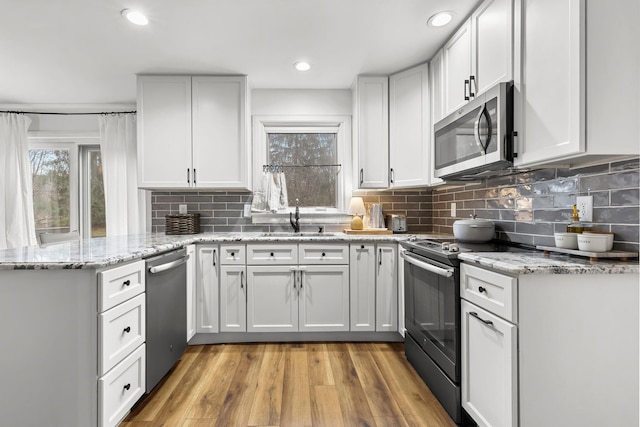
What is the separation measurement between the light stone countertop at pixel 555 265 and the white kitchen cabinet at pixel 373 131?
5.06ft

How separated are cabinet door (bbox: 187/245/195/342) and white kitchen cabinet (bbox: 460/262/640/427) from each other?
7.05 ft

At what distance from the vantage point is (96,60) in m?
2.58

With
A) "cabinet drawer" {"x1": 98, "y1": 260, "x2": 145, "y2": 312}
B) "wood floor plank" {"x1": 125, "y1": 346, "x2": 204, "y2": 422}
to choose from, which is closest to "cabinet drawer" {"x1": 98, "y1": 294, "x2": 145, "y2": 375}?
"cabinet drawer" {"x1": 98, "y1": 260, "x2": 145, "y2": 312}

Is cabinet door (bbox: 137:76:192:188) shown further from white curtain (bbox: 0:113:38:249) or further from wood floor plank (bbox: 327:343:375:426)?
wood floor plank (bbox: 327:343:375:426)

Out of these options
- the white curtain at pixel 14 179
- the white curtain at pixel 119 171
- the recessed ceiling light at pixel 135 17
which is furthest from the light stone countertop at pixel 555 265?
the white curtain at pixel 14 179

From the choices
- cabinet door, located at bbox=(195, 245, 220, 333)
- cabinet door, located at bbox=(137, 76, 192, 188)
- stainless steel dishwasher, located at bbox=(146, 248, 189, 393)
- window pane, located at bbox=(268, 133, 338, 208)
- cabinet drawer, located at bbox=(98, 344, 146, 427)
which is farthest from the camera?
window pane, located at bbox=(268, 133, 338, 208)

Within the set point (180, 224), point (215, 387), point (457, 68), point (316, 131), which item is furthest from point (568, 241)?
point (180, 224)

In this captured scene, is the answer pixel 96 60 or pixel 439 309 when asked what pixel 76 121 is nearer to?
pixel 96 60

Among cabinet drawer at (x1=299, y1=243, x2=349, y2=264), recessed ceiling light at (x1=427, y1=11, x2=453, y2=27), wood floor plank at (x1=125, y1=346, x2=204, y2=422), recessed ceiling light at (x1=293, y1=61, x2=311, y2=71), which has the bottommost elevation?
wood floor plank at (x1=125, y1=346, x2=204, y2=422)

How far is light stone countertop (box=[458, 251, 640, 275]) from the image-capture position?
1.25 metres

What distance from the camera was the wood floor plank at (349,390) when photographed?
5.66 ft

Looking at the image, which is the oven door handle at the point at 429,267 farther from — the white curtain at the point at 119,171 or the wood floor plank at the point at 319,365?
the white curtain at the point at 119,171

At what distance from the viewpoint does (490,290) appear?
144 cm

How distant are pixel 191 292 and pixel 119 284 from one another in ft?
3.36
